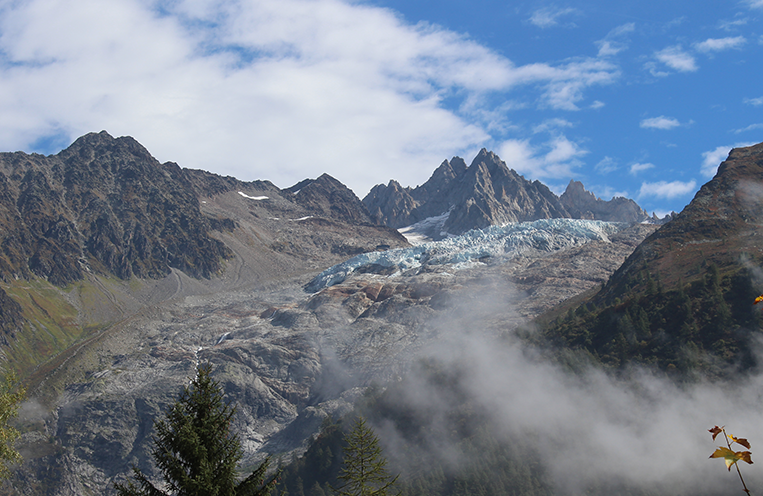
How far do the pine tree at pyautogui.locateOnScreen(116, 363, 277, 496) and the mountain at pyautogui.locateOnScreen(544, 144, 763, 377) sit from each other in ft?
366

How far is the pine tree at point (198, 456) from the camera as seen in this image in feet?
67.3

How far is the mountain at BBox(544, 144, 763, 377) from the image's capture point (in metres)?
115

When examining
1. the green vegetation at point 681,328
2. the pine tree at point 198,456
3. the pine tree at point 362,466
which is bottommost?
the green vegetation at point 681,328

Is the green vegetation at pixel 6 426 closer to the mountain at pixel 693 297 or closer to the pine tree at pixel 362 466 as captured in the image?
the pine tree at pixel 362 466

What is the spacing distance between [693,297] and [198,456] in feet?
421

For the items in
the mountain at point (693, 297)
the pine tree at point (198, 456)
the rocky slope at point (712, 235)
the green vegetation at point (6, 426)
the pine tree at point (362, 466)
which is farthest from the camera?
the rocky slope at point (712, 235)

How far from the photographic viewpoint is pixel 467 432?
132750 mm

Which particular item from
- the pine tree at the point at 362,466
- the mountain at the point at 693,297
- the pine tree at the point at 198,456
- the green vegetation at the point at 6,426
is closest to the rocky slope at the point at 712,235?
the mountain at the point at 693,297

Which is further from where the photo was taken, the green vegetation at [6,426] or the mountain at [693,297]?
the mountain at [693,297]

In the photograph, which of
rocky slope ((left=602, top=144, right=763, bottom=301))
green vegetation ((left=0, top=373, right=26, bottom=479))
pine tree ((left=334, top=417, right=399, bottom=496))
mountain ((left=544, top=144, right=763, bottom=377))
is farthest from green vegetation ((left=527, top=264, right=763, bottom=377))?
green vegetation ((left=0, top=373, right=26, bottom=479))

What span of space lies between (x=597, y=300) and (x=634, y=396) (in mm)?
53177

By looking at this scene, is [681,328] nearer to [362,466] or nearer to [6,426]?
[362,466]

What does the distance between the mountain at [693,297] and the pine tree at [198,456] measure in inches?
4388

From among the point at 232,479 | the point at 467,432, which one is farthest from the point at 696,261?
the point at 232,479
